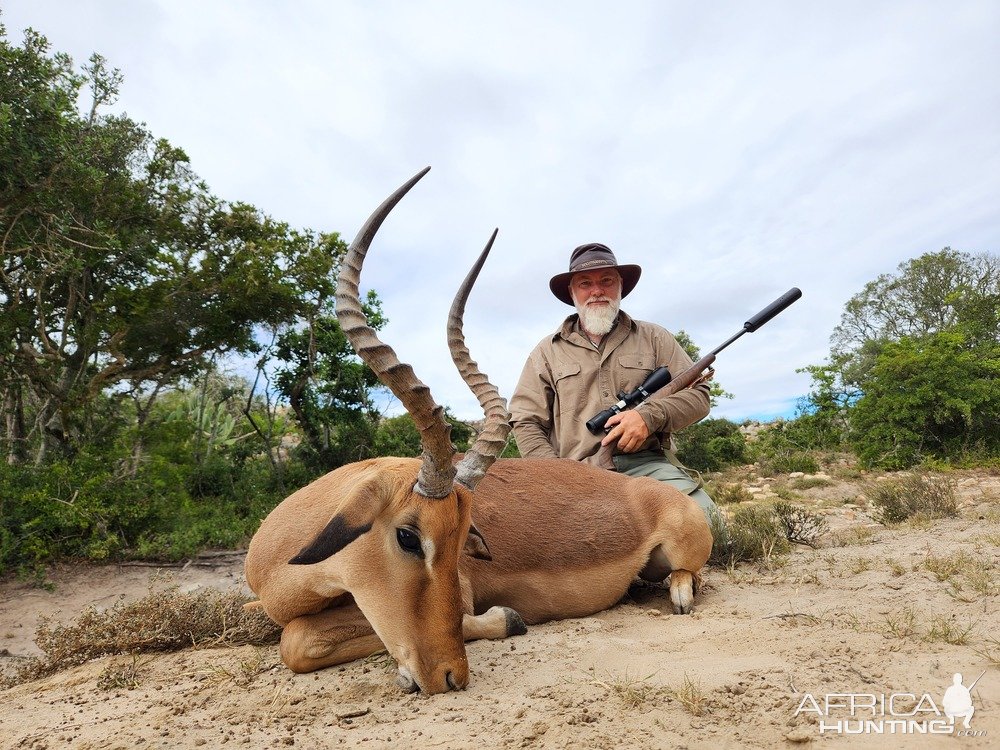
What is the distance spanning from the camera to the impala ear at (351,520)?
325 cm

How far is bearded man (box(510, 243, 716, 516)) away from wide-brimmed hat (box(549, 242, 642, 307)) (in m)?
0.01

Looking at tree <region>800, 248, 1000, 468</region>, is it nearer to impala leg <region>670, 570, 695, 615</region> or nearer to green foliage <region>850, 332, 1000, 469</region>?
green foliage <region>850, 332, 1000, 469</region>

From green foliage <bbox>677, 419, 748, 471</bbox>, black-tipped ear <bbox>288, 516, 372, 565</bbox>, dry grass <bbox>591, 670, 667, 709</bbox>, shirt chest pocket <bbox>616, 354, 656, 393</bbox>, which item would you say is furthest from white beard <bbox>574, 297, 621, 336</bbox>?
green foliage <bbox>677, 419, 748, 471</bbox>

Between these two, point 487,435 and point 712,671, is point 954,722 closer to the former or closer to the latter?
point 712,671

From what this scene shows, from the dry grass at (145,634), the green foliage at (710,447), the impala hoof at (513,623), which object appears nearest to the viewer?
the impala hoof at (513,623)

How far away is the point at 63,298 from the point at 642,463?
1060cm

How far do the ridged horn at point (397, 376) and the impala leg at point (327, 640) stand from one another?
959 millimetres

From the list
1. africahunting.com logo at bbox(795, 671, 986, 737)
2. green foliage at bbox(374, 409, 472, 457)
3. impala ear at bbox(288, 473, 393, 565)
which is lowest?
africahunting.com logo at bbox(795, 671, 986, 737)

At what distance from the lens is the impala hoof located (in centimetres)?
416

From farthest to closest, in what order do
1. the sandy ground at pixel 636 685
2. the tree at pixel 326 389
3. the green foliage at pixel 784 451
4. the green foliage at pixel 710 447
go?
the green foliage at pixel 710 447, the green foliage at pixel 784 451, the tree at pixel 326 389, the sandy ground at pixel 636 685

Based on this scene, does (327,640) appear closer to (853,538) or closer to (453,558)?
(453,558)

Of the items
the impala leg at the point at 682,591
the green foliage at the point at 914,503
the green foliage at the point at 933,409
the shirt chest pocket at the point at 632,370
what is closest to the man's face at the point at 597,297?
the shirt chest pocket at the point at 632,370

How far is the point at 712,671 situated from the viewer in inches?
123

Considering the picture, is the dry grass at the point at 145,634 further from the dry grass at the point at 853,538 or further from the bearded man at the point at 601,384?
the dry grass at the point at 853,538
